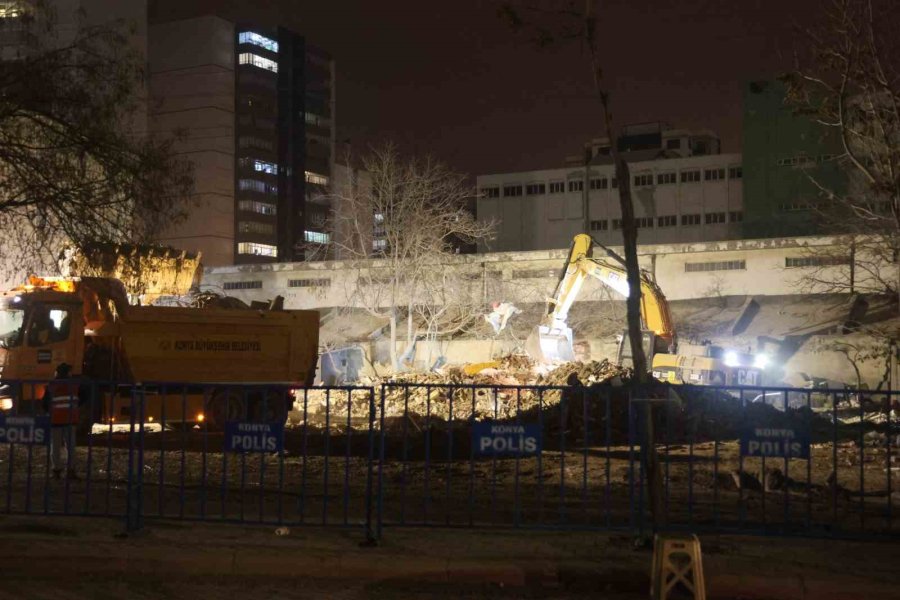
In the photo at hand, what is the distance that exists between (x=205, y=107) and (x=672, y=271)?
51838mm

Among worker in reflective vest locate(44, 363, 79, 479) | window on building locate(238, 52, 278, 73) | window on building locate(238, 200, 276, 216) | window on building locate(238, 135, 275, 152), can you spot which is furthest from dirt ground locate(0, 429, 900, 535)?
window on building locate(238, 52, 278, 73)

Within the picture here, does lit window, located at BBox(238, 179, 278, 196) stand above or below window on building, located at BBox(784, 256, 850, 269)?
above

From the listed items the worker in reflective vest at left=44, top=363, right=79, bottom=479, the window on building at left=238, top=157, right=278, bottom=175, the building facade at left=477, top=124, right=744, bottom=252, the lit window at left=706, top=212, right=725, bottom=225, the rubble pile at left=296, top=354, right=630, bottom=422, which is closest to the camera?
the worker in reflective vest at left=44, top=363, right=79, bottom=479

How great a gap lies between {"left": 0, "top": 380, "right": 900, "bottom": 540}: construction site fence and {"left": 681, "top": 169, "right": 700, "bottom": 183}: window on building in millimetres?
43385

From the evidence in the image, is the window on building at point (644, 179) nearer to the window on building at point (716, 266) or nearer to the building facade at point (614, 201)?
the building facade at point (614, 201)

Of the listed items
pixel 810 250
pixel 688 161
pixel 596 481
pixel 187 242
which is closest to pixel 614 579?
pixel 596 481

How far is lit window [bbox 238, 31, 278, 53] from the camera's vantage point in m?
86.8

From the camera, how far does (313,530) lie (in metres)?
9.18

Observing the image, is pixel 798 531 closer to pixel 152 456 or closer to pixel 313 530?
pixel 313 530

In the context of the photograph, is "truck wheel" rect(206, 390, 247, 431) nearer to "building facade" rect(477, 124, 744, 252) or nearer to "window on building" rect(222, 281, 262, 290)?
"window on building" rect(222, 281, 262, 290)

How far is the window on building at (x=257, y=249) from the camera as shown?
87.2 meters

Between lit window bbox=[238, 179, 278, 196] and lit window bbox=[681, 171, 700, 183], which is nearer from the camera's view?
A: lit window bbox=[681, 171, 700, 183]

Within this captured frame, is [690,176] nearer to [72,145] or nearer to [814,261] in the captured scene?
[814,261]

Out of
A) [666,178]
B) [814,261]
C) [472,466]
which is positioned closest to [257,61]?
[666,178]
